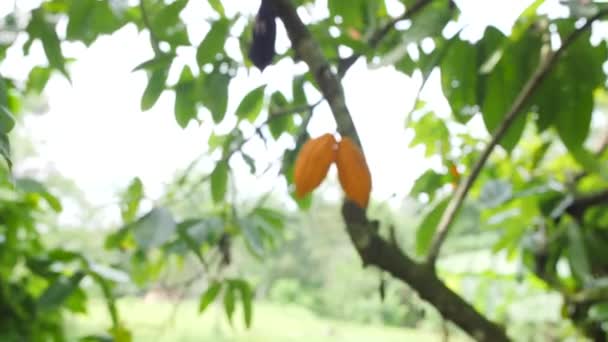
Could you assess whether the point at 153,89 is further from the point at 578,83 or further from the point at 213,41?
the point at 578,83

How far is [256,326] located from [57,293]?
0.66 meters

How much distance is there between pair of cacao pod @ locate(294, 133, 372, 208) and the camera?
0.45 meters

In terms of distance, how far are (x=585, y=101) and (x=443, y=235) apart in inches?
5.6

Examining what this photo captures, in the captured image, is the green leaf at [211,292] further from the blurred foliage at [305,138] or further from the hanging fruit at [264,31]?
the hanging fruit at [264,31]

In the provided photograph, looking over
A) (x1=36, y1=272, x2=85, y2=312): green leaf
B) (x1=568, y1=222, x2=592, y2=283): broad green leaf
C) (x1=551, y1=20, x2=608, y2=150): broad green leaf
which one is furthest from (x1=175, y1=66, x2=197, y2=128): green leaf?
(x1=568, y1=222, x2=592, y2=283): broad green leaf

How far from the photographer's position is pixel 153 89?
2.15 ft

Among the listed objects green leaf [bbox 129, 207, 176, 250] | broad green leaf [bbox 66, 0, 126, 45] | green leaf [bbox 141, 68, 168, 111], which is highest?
broad green leaf [bbox 66, 0, 126, 45]

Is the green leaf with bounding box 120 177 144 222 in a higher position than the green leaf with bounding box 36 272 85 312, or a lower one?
higher

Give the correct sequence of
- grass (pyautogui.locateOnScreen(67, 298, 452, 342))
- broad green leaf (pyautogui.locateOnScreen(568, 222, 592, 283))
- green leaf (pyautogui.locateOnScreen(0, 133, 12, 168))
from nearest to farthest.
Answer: green leaf (pyautogui.locateOnScreen(0, 133, 12, 168)) → broad green leaf (pyautogui.locateOnScreen(568, 222, 592, 283)) → grass (pyautogui.locateOnScreen(67, 298, 452, 342))

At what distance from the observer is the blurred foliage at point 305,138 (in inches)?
20.1

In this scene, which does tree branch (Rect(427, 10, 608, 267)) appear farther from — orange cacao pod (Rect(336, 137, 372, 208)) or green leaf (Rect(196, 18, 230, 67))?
green leaf (Rect(196, 18, 230, 67))

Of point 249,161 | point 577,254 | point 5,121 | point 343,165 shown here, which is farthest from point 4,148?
point 577,254

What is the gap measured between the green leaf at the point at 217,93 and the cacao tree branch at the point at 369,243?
16 cm

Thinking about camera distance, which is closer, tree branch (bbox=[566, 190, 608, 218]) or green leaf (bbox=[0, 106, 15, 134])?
green leaf (bbox=[0, 106, 15, 134])
